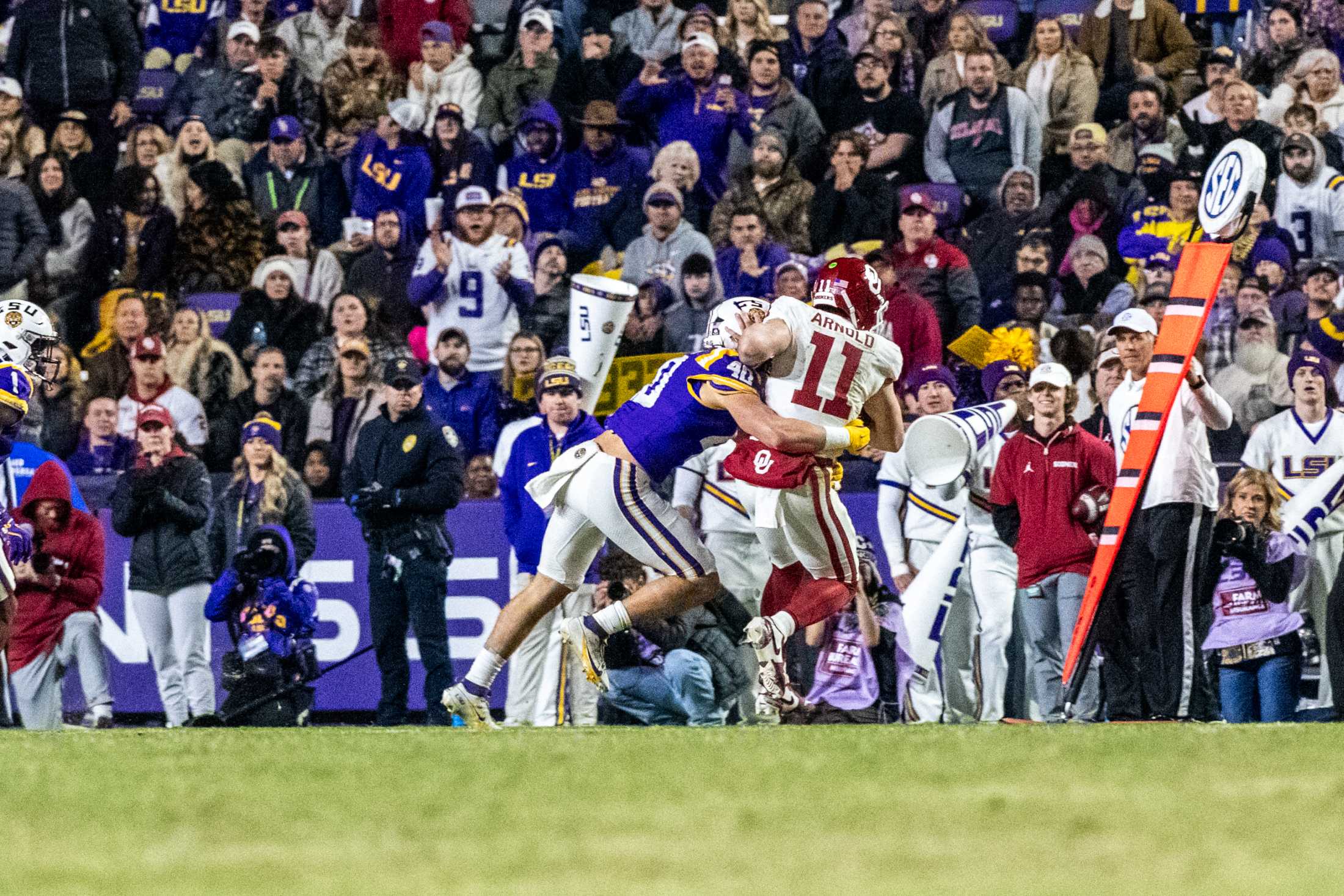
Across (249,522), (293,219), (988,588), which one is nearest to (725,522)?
(988,588)

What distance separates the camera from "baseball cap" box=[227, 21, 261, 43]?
15.6 metres

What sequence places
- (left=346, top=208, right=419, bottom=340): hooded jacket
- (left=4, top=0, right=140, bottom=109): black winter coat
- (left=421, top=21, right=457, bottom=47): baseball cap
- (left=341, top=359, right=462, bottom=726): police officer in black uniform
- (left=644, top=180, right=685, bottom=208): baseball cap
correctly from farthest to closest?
(left=4, top=0, right=140, bottom=109): black winter coat
(left=421, top=21, right=457, bottom=47): baseball cap
(left=346, top=208, right=419, bottom=340): hooded jacket
(left=644, top=180, right=685, bottom=208): baseball cap
(left=341, top=359, right=462, bottom=726): police officer in black uniform

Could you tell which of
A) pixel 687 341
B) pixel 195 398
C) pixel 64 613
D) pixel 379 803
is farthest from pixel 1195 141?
pixel 379 803

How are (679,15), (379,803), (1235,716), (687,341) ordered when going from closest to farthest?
(379,803) → (1235,716) → (687,341) → (679,15)

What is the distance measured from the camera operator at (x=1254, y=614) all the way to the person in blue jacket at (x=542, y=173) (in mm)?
5724

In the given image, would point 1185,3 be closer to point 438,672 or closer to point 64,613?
point 438,672

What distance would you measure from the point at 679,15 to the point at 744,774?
33.4ft

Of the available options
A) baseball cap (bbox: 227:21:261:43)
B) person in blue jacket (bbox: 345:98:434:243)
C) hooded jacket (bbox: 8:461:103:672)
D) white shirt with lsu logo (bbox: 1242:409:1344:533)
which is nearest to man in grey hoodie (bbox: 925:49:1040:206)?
white shirt with lsu logo (bbox: 1242:409:1344:533)

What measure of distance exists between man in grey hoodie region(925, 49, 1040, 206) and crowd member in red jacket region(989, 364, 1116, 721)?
348 centimetres

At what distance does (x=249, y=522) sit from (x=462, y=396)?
5.95 feet

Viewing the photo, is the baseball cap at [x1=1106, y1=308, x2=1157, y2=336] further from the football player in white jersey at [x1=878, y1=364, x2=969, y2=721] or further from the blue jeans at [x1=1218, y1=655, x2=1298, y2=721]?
the blue jeans at [x1=1218, y1=655, x2=1298, y2=721]

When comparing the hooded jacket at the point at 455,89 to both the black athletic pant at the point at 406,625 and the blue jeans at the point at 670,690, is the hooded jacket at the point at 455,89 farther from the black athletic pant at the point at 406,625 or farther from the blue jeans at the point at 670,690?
the blue jeans at the point at 670,690

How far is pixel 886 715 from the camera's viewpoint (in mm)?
11430

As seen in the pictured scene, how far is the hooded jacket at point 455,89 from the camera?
1510 centimetres
